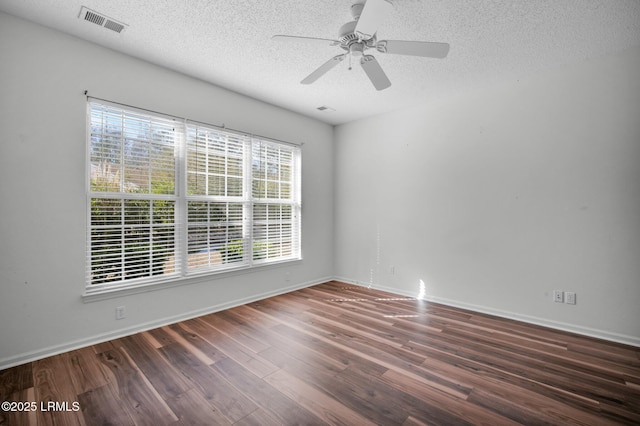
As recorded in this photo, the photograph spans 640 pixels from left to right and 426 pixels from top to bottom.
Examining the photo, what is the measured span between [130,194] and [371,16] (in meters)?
2.62

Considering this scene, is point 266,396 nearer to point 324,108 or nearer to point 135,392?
point 135,392

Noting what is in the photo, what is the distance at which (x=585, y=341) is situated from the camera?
9.05 ft

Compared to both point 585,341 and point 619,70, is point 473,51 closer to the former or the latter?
point 619,70

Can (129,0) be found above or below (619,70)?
above

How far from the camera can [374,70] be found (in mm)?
2359

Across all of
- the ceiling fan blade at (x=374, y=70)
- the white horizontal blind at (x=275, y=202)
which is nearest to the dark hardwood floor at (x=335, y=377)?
the white horizontal blind at (x=275, y=202)

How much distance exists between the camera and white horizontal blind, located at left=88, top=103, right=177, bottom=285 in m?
2.71

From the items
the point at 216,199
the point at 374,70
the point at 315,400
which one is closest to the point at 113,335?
the point at 216,199

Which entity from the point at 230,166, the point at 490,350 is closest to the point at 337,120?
the point at 230,166

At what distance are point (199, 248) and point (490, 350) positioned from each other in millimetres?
3112

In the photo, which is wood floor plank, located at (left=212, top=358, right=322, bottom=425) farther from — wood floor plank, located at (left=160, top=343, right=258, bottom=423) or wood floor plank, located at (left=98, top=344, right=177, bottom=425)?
wood floor plank, located at (left=98, top=344, right=177, bottom=425)

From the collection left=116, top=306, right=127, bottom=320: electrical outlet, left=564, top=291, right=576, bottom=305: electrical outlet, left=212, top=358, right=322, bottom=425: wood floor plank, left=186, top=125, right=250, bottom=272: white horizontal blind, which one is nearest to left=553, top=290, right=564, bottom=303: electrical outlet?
left=564, top=291, right=576, bottom=305: electrical outlet

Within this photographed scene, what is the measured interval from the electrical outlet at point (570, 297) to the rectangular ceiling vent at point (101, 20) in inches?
189

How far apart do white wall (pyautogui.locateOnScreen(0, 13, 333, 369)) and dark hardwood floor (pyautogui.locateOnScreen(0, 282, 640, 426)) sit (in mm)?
233
